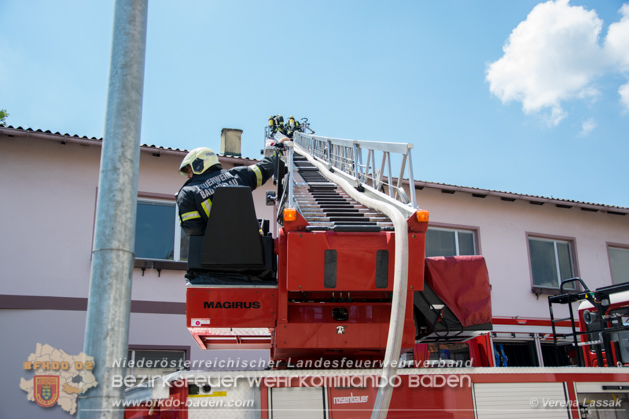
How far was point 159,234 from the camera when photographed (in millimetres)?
10477

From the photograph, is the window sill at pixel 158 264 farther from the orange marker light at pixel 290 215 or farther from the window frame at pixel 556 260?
the window frame at pixel 556 260

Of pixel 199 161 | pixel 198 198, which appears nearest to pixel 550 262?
pixel 199 161

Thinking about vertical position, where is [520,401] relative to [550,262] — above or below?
below

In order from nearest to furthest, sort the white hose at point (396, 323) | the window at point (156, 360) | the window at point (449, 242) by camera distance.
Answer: the white hose at point (396, 323), the window at point (156, 360), the window at point (449, 242)

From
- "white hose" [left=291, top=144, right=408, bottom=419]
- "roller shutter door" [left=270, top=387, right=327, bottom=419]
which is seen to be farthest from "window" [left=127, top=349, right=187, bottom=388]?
"white hose" [left=291, top=144, right=408, bottom=419]

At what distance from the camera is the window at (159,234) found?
1032 centimetres

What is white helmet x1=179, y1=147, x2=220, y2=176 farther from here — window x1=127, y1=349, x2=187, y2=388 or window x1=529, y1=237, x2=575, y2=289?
window x1=529, y1=237, x2=575, y2=289

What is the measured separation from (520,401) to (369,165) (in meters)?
3.80

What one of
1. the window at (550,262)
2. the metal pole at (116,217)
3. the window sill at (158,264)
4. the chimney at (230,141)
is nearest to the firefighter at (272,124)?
the chimney at (230,141)

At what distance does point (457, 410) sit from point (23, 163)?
868 centimetres

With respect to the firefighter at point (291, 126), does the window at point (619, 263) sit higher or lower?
lower

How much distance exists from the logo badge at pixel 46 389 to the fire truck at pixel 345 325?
450mm

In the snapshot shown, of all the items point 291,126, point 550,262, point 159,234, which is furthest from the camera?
point 291,126

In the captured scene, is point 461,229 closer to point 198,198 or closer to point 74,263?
point 74,263
